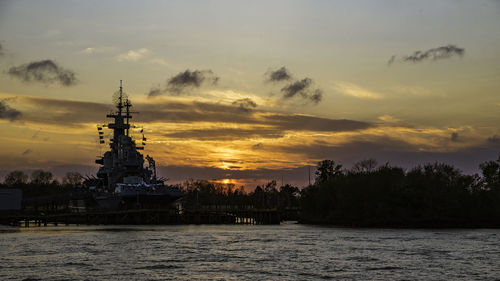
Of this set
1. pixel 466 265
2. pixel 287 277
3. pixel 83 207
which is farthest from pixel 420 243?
pixel 83 207

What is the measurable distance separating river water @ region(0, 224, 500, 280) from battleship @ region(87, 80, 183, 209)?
60.0m

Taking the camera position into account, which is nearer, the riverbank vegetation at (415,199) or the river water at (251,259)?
the river water at (251,259)

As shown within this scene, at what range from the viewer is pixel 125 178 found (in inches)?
5664

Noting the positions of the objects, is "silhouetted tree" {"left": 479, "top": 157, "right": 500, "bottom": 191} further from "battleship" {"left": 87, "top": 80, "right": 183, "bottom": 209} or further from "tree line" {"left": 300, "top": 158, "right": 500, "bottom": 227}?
"battleship" {"left": 87, "top": 80, "right": 183, "bottom": 209}

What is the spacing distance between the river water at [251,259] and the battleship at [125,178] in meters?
60.0

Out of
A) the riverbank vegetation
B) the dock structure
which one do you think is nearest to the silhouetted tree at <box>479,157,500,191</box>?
the riverbank vegetation

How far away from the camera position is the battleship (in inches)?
5423

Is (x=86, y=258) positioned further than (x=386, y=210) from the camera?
No

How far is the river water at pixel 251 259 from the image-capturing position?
45.2 meters

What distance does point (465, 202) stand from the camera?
4724 inches

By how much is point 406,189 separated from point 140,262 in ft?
251

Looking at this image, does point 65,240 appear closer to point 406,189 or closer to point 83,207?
point 406,189

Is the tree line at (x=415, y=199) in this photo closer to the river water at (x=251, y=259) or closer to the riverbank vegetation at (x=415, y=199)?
the riverbank vegetation at (x=415, y=199)

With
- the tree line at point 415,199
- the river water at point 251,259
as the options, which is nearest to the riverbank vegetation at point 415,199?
the tree line at point 415,199
